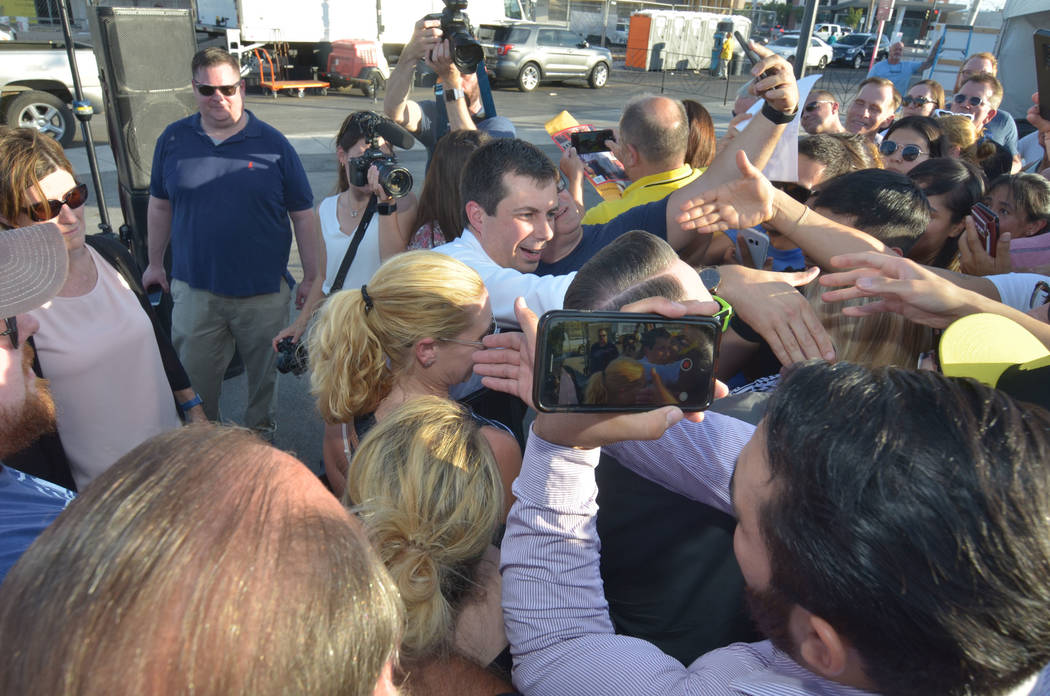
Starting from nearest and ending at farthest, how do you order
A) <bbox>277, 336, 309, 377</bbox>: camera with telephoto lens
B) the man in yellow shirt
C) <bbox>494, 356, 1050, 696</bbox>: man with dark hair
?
<bbox>494, 356, 1050, 696</bbox>: man with dark hair
<bbox>277, 336, 309, 377</bbox>: camera with telephoto lens
the man in yellow shirt

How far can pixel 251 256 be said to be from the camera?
11.2ft

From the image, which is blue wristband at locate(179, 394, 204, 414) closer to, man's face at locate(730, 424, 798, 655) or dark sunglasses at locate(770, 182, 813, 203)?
man's face at locate(730, 424, 798, 655)

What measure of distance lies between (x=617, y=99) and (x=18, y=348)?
17883 mm

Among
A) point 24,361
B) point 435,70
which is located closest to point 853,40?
point 435,70

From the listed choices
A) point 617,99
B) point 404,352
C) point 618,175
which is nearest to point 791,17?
point 617,99

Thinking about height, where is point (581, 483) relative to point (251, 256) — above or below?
above

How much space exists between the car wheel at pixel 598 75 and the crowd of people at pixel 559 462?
17.5m

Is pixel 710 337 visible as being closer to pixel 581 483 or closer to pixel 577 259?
pixel 581 483

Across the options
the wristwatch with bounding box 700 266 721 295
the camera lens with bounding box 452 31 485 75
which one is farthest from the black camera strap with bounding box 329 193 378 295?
the wristwatch with bounding box 700 266 721 295

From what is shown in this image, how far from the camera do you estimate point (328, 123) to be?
40.3 feet

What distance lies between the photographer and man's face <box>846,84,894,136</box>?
5.31 meters

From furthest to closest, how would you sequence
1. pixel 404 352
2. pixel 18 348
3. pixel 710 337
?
pixel 404 352
pixel 18 348
pixel 710 337

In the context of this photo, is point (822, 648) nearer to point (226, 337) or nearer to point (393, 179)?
point (393, 179)

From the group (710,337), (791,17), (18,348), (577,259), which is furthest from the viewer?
(791,17)
